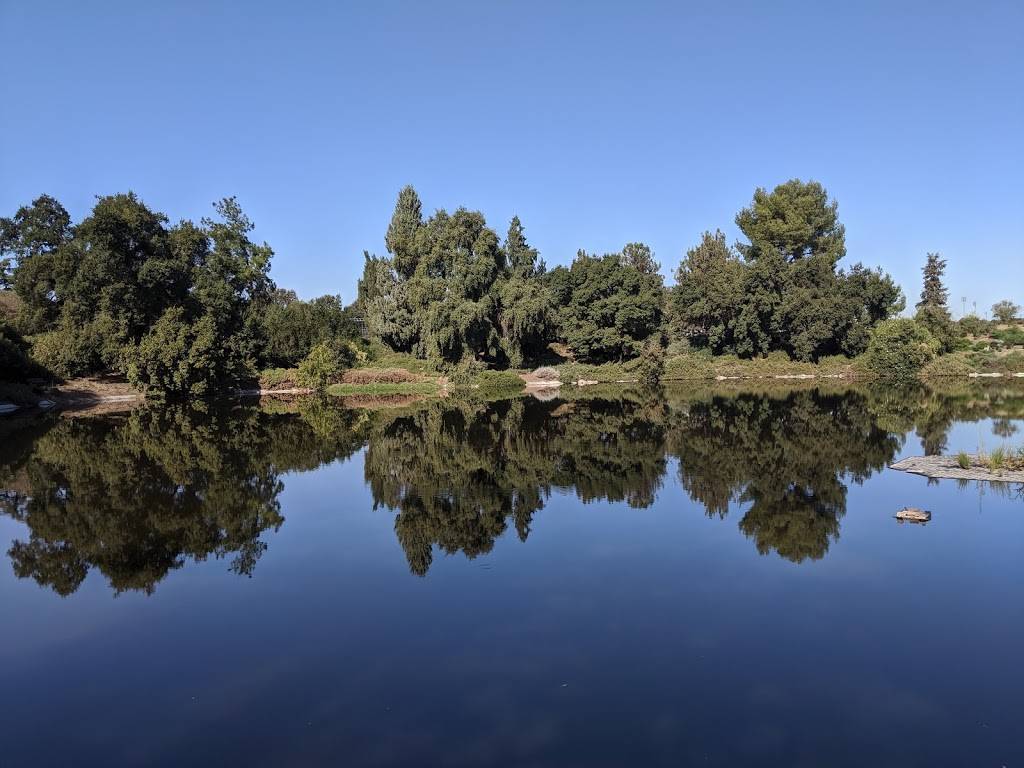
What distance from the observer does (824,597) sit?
27.2ft

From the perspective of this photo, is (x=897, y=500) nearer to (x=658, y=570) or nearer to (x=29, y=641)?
(x=658, y=570)

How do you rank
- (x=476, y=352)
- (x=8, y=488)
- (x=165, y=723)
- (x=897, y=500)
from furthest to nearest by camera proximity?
1. (x=476, y=352)
2. (x=8, y=488)
3. (x=897, y=500)
4. (x=165, y=723)

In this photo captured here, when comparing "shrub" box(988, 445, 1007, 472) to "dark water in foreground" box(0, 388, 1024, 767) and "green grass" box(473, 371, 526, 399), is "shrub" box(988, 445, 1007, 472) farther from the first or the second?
"green grass" box(473, 371, 526, 399)

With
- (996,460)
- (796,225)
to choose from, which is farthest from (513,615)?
(796,225)

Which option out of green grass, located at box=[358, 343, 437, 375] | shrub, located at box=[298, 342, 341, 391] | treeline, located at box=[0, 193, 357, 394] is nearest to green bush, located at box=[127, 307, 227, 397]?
treeline, located at box=[0, 193, 357, 394]

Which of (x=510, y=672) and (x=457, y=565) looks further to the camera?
(x=457, y=565)

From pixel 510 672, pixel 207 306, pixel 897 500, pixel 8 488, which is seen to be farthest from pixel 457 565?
pixel 207 306

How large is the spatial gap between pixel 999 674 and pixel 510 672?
4.42m

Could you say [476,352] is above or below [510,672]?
above

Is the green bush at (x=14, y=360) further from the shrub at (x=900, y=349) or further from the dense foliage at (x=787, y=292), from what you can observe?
the shrub at (x=900, y=349)

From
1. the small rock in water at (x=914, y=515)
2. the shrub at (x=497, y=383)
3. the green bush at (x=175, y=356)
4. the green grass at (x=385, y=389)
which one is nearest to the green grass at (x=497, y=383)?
the shrub at (x=497, y=383)

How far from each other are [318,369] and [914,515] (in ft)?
124

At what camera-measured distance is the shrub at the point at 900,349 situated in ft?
159

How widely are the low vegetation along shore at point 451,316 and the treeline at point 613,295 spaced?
6.5 inches
